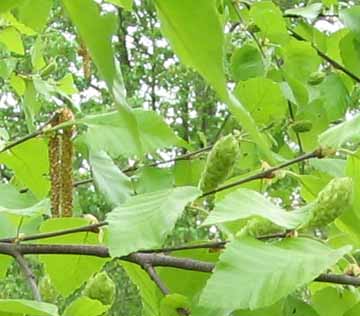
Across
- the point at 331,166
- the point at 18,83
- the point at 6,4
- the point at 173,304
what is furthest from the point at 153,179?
the point at 6,4

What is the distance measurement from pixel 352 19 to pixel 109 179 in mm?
354

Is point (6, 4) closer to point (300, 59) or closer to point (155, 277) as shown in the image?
point (155, 277)

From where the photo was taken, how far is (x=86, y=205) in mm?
4367

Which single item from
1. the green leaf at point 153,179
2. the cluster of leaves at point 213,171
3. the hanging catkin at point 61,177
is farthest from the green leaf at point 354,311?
the green leaf at point 153,179

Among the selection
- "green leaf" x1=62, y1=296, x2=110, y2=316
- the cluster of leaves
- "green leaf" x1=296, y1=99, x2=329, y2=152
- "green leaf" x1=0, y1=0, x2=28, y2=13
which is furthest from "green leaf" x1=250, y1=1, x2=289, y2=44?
"green leaf" x1=0, y1=0, x2=28, y2=13

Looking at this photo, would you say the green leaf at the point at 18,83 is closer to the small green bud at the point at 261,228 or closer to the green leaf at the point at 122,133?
the green leaf at the point at 122,133

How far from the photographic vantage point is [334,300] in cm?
65

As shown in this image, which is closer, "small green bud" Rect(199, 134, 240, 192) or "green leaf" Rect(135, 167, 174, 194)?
"small green bud" Rect(199, 134, 240, 192)

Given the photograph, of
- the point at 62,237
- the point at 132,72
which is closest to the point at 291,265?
the point at 62,237

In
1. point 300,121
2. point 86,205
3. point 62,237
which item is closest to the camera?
point 62,237

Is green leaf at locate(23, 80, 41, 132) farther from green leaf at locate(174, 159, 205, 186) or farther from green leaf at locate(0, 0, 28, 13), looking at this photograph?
green leaf at locate(0, 0, 28, 13)

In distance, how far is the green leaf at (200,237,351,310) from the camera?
0.46 meters

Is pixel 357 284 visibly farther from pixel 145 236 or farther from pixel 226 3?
pixel 226 3

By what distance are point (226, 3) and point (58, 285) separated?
55cm
